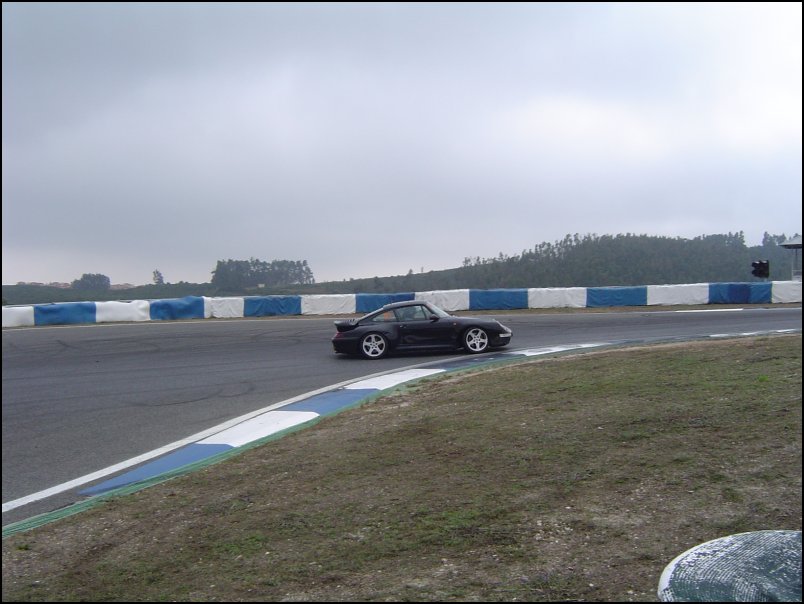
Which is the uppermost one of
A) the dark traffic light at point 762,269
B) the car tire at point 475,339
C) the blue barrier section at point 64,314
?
the dark traffic light at point 762,269

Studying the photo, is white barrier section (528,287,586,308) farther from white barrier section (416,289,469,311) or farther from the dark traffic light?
the dark traffic light

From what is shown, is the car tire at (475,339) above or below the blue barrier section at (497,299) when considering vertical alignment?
below

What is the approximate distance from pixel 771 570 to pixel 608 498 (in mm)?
1224

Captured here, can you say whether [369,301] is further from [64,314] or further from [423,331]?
[423,331]

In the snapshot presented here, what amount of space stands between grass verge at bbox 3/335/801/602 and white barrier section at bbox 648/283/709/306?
865 inches

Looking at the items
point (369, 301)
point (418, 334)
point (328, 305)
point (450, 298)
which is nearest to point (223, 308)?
point (328, 305)

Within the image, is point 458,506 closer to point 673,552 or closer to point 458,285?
point 673,552

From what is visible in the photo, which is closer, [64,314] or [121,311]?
[64,314]

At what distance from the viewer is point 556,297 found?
27719 millimetres

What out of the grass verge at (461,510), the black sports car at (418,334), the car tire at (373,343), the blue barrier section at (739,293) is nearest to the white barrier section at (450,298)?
the blue barrier section at (739,293)

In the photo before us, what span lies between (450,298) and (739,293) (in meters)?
12.0

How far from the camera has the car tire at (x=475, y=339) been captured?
47.2 ft

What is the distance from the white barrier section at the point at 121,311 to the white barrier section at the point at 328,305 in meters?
6.08

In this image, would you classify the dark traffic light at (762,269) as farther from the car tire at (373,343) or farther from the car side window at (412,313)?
the car tire at (373,343)
